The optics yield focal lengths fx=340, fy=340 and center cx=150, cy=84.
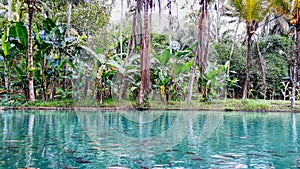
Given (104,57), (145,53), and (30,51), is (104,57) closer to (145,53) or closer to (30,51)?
(145,53)

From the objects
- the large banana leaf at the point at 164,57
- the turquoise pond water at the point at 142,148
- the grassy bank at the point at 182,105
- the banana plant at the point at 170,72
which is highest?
the large banana leaf at the point at 164,57

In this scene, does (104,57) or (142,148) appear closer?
(142,148)

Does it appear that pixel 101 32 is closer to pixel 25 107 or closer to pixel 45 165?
pixel 25 107

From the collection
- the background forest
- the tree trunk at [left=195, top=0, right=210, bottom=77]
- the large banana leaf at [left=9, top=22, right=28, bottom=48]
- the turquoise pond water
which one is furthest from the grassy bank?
the turquoise pond water

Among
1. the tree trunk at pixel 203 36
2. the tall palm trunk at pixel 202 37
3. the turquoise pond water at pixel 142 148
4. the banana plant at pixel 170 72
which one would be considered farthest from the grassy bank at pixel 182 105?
the turquoise pond water at pixel 142 148

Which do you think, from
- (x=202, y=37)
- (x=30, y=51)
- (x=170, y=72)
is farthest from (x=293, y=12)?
(x=30, y=51)

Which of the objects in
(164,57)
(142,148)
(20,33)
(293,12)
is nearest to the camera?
(142,148)

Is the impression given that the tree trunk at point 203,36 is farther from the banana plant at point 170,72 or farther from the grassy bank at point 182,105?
the grassy bank at point 182,105

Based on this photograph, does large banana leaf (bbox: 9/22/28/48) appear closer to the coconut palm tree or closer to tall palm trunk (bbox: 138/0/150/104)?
tall palm trunk (bbox: 138/0/150/104)

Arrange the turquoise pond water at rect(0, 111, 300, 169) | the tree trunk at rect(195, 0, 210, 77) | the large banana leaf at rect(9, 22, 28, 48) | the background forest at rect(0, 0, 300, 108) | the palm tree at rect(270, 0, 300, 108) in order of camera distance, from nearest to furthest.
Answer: the turquoise pond water at rect(0, 111, 300, 169), the large banana leaf at rect(9, 22, 28, 48), the background forest at rect(0, 0, 300, 108), the tree trunk at rect(195, 0, 210, 77), the palm tree at rect(270, 0, 300, 108)

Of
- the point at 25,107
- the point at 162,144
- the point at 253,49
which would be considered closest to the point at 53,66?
the point at 25,107

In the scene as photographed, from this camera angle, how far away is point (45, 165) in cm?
388

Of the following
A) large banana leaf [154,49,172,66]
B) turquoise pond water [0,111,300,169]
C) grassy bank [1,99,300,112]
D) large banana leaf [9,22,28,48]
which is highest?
large banana leaf [9,22,28,48]

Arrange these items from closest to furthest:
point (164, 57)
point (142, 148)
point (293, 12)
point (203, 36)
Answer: point (142, 148) → point (203, 36) → point (164, 57) → point (293, 12)
